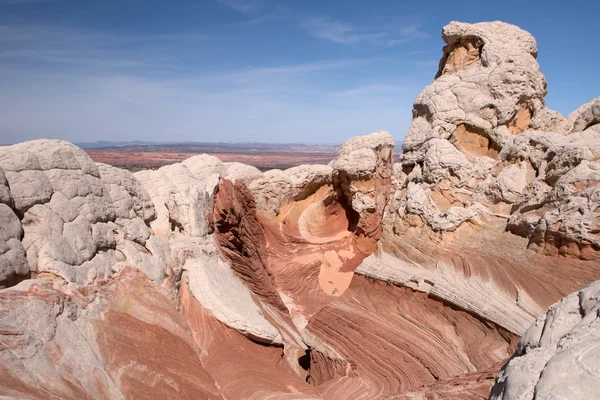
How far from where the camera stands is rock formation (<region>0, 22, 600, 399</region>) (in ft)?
14.2

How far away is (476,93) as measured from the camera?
912cm

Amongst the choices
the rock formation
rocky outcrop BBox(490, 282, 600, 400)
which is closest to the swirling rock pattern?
the rock formation

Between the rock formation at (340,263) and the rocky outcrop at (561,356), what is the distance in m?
0.01

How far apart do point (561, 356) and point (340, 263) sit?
342 inches

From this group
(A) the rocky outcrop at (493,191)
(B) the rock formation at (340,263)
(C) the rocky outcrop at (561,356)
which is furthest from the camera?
(A) the rocky outcrop at (493,191)

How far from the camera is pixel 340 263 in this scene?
11.1 m

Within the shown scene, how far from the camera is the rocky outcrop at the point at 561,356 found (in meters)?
2.19

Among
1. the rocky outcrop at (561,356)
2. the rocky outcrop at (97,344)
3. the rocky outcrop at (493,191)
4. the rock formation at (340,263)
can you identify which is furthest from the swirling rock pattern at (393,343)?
the rocky outcrop at (561,356)

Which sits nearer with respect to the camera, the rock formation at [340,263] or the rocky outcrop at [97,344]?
the rocky outcrop at [97,344]

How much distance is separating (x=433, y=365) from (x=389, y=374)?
0.71 m

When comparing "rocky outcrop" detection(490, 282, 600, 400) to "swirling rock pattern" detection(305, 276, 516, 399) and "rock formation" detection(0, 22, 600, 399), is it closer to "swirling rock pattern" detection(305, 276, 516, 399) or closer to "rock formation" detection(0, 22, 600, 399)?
"rock formation" detection(0, 22, 600, 399)

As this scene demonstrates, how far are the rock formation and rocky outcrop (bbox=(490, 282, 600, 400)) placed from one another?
0.05ft

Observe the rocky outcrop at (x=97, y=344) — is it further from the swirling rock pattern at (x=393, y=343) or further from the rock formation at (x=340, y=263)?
the swirling rock pattern at (x=393, y=343)

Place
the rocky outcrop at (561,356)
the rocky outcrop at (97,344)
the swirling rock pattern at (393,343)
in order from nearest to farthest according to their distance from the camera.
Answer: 1. the rocky outcrop at (561,356)
2. the rocky outcrop at (97,344)
3. the swirling rock pattern at (393,343)
